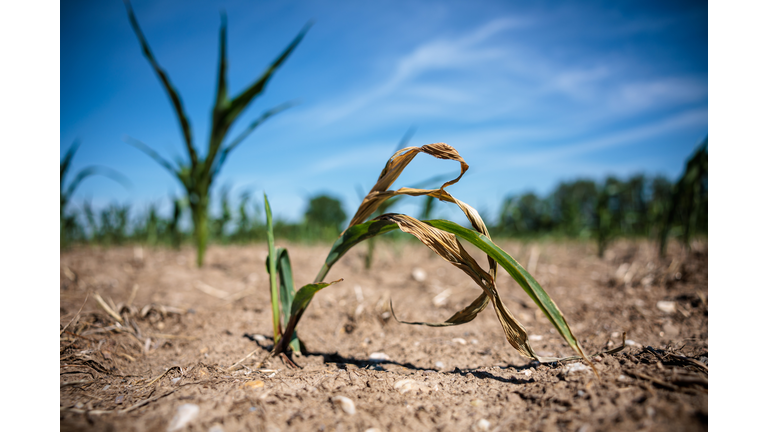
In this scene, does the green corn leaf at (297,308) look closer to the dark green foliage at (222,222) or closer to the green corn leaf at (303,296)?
the green corn leaf at (303,296)

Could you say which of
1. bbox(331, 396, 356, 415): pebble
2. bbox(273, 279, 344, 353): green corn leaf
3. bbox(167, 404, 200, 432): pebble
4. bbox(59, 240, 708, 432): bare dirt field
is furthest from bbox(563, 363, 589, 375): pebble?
bbox(167, 404, 200, 432): pebble

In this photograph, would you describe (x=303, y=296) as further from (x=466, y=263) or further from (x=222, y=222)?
(x=222, y=222)

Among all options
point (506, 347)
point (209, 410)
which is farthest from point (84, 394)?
point (506, 347)

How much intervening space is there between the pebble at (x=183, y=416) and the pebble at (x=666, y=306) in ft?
8.34

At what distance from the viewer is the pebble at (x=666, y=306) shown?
6.97 feet

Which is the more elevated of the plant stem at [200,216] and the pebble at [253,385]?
the plant stem at [200,216]

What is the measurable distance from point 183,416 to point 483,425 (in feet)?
2.46

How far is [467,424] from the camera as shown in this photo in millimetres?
912

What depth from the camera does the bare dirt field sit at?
87 cm

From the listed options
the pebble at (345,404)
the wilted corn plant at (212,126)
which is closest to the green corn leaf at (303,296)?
the pebble at (345,404)

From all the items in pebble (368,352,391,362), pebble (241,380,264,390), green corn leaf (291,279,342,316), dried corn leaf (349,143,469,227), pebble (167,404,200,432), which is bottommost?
pebble (368,352,391,362)

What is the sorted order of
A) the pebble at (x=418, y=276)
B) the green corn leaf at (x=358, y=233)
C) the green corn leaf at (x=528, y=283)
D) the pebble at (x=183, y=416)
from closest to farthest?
the pebble at (x=183, y=416)
the green corn leaf at (x=528, y=283)
the green corn leaf at (x=358, y=233)
the pebble at (x=418, y=276)

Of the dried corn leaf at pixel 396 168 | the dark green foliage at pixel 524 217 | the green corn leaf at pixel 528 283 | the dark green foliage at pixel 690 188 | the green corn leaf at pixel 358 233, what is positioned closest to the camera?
the green corn leaf at pixel 528 283

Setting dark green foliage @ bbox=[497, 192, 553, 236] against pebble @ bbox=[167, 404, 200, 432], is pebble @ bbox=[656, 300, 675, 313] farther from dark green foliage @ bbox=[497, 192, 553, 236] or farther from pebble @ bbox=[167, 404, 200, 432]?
pebble @ bbox=[167, 404, 200, 432]
